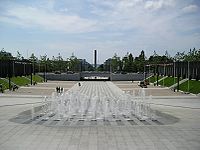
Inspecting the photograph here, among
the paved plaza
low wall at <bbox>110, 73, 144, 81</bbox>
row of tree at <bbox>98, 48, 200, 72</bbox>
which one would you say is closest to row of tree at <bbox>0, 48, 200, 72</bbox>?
row of tree at <bbox>98, 48, 200, 72</bbox>

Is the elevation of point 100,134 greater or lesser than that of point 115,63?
lesser

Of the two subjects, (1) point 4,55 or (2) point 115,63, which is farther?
(2) point 115,63

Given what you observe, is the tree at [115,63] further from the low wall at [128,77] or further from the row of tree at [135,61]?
the low wall at [128,77]

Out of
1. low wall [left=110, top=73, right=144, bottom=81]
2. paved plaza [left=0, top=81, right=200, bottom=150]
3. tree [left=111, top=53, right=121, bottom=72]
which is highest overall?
tree [left=111, top=53, right=121, bottom=72]

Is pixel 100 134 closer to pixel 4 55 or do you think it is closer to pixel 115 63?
pixel 4 55

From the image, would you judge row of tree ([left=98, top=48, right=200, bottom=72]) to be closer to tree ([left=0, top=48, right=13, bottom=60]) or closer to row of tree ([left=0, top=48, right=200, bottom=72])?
row of tree ([left=0, top=48, right=200, bottom=72])

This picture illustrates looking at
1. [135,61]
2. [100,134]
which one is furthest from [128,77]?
[100,134]

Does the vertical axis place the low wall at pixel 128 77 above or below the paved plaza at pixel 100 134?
above

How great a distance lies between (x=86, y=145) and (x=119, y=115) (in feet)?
21.3

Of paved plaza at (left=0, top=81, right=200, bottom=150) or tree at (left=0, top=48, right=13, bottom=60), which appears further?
tree at (left=0, top=48, right=13, bottom=60)

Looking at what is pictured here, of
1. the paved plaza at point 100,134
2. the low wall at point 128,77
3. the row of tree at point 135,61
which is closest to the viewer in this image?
the paved plaza at point 100,134

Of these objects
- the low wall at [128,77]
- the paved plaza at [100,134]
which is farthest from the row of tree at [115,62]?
the paved plaza at [100,134]

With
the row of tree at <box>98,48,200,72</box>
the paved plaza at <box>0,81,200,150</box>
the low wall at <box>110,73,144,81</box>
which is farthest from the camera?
the row of tree at <box>98,48,200,72</box>

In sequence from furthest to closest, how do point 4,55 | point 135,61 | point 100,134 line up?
point 135,61
point 4,55
point 100,134
